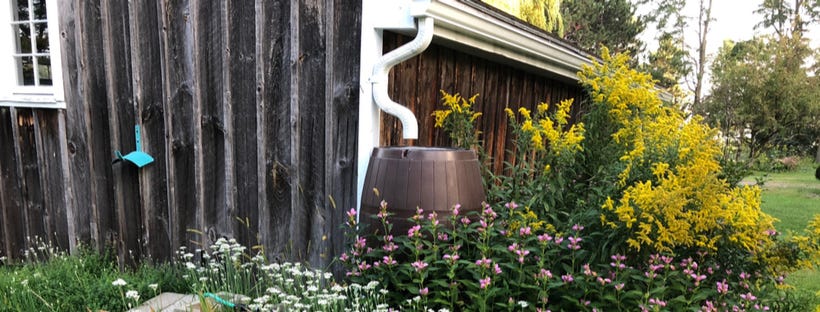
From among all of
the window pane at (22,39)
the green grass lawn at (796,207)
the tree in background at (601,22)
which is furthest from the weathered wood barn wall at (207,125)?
the tree in background at (601,22)

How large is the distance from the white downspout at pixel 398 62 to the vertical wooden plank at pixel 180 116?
1.29 m

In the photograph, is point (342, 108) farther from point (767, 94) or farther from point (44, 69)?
point (767, 94)

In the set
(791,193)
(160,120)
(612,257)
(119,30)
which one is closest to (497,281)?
(612,257)

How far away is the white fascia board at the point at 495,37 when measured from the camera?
7.99 ft

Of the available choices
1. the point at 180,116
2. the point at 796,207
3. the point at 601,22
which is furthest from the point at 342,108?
the point at 601,22

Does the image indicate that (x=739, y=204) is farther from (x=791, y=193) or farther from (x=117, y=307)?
(x=791, y=193)

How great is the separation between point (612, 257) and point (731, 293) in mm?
651

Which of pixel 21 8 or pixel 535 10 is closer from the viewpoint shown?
pixel 21 8

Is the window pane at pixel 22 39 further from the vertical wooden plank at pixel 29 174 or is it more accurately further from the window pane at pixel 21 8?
the vertical wooden plank at pixel 29 174

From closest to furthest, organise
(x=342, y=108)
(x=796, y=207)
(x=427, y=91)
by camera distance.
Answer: (x=342, y=108) → (x=427, y=91) → (x=796, y=207)

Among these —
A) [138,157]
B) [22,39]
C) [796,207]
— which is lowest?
[796,207]

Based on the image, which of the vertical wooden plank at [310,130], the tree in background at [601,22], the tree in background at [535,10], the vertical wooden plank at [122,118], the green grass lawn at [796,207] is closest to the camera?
the vertical wooden plank at [310,130]

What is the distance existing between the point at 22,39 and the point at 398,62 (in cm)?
316

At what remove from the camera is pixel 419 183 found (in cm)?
230
